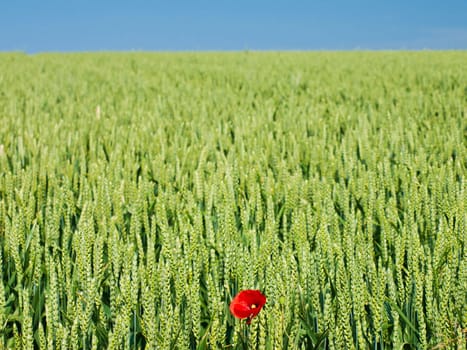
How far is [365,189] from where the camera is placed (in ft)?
5.15

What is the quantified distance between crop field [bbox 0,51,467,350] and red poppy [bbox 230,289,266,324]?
0.05 meters

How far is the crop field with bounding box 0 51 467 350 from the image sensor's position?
2.75ft

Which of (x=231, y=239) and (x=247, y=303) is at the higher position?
(x=231, y=239)

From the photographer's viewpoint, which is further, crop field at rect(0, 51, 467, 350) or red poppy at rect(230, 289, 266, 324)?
crop field at rect(0, 51, 467, 350)

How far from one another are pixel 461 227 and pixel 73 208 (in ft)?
3.51

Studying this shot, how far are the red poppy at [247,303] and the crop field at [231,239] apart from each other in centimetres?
5

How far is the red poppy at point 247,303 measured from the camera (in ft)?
2.27

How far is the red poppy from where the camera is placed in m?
0.69

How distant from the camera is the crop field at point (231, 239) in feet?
2.75

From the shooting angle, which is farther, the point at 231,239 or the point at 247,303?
the point at 231,239

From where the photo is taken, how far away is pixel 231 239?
1180mm

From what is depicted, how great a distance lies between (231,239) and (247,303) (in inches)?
19.0

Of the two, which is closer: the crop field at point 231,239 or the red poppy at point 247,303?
the red poppy at point 247,303

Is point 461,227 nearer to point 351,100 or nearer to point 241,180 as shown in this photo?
point 241,180
